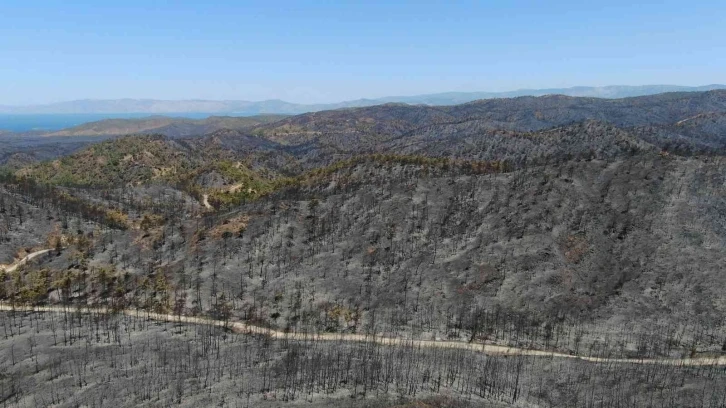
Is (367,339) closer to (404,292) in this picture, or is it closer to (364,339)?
(364,339)

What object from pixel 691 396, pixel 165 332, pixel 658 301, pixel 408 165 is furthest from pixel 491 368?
pixel 408 165

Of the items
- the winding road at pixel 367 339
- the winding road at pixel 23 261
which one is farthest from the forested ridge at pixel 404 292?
the winding road at pixel 23 261

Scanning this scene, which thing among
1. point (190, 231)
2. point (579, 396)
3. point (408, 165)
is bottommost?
point (579, 396)

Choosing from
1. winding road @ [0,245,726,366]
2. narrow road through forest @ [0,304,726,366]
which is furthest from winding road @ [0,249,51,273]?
narrow road through forest @ [0,304,726,366]

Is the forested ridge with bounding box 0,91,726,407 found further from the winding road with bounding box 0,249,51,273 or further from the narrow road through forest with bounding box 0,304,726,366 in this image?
the winding road with bounding box 0,249,51,273

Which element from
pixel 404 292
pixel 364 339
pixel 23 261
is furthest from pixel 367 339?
pixel 23 261

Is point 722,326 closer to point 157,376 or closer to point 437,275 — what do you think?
point 437,275
